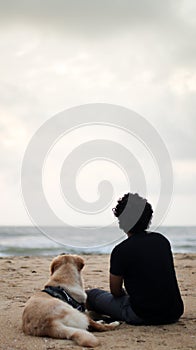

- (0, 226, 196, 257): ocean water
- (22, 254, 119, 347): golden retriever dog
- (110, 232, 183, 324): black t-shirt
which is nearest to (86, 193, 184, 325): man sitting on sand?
(110, 232, 183, 324): black t-shirt

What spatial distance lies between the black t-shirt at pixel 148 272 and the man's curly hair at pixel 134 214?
98 millimetres

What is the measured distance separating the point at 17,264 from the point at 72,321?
7155 millimetres

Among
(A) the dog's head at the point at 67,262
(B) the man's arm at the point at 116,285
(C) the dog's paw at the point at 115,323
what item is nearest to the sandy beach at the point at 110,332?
(C) the dog's paw at the point at 115,323

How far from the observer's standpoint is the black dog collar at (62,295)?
202 inches

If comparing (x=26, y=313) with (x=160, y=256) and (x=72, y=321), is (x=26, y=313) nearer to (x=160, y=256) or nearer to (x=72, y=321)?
(x=72, y=321)

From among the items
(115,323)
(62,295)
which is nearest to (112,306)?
(115,323)

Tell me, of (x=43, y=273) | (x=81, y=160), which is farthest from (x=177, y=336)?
(x=43, y=273)

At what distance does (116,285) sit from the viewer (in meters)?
5.33

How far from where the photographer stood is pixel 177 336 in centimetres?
480

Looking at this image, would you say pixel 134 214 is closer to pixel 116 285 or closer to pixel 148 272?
pixel 148 272

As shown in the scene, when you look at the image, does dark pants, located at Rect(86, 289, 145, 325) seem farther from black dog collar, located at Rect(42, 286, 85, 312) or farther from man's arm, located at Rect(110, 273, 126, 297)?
black dog collar, located at Rect(42, 286, 85, 312)

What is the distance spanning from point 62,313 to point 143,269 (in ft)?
3.17

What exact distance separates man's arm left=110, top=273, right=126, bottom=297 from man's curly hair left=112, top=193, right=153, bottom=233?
50 cm

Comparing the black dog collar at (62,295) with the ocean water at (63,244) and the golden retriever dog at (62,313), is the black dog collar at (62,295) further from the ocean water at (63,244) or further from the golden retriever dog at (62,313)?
the ocean water at (63,244)
